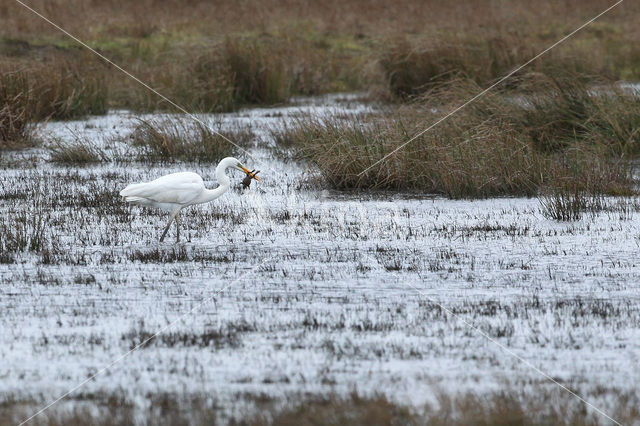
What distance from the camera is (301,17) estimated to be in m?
38.3

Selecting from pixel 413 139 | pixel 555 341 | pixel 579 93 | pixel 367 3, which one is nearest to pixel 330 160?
pixel 413 139

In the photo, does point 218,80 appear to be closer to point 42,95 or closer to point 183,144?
point 42,95

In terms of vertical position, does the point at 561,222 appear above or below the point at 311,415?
above

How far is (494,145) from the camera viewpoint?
12820 mm

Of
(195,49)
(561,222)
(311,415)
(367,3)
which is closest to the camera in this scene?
(311,415)

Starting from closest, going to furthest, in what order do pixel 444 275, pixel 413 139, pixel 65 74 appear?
pixel 444 275 → pixel 413 139 → pixel 65 74

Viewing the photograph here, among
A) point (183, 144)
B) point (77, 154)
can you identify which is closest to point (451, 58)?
point (183, 144)

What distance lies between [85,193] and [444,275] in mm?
5894

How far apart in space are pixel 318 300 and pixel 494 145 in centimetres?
614

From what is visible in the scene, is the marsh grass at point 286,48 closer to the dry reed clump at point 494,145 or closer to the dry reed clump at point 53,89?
the dry reed clump at point 53,89

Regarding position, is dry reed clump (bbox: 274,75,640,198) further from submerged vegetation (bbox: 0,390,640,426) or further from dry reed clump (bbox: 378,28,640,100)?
submerged vegetation (bbox: 0,390,640,426)

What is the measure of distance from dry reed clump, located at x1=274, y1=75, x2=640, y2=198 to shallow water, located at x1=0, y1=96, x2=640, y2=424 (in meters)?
A: 0.65

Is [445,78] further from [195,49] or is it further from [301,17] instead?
[301,17]

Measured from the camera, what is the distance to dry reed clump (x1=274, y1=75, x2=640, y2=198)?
1259 centimetres
